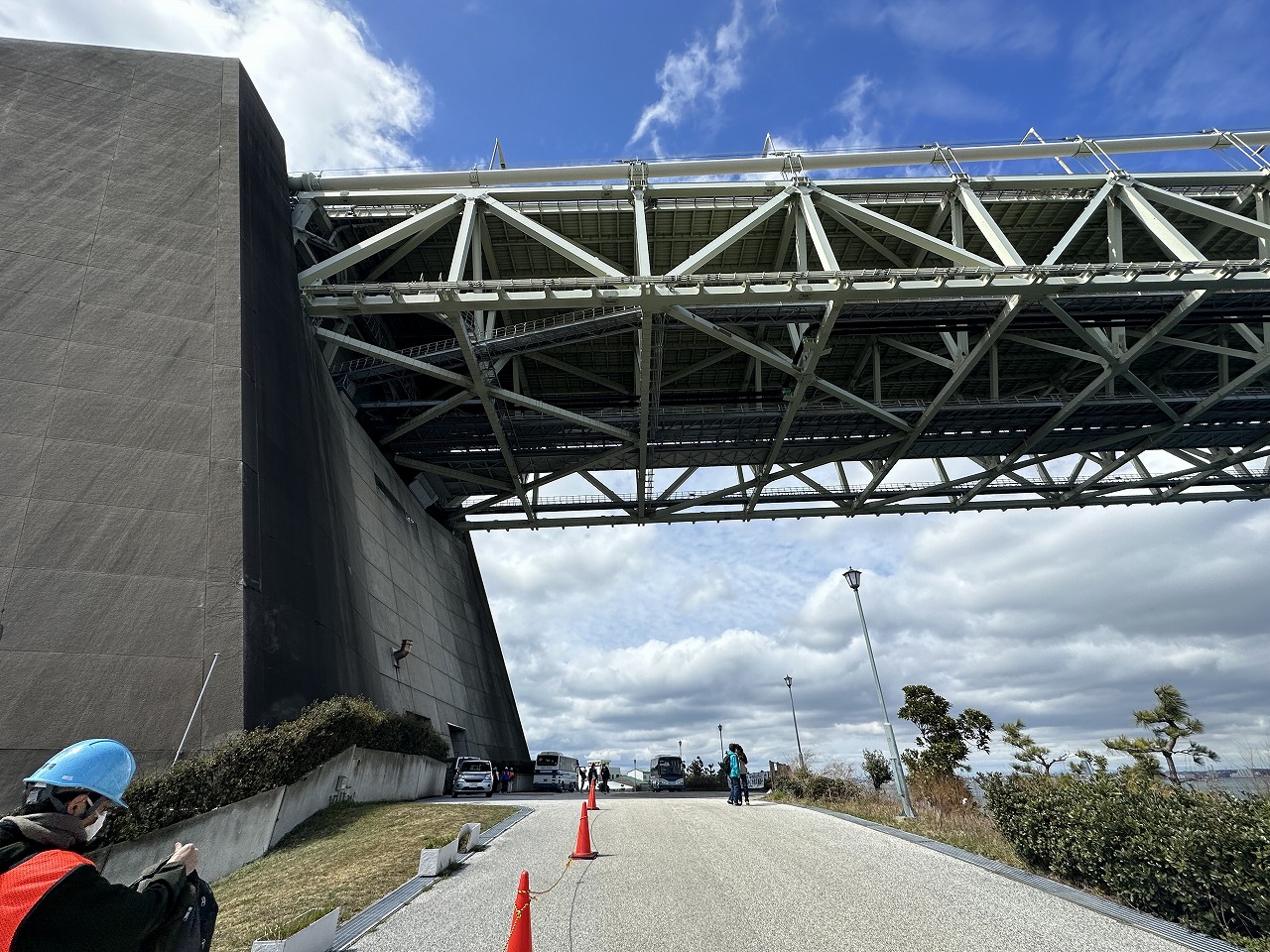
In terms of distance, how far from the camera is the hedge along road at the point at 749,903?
6801mm

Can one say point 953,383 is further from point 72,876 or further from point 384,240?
point 72,876

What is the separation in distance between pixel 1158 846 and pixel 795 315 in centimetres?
1899

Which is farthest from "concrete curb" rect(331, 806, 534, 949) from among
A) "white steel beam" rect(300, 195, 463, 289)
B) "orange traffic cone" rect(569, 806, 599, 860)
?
"white steel beam" rect(300, 195, 463, 289)

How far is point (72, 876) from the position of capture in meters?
2.15

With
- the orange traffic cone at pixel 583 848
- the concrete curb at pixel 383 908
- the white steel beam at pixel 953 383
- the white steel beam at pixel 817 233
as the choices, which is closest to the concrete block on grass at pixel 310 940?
the concrete curb at pixel 383 908

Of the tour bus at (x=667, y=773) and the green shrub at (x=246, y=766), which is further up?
the tour bus at (x=667, y=773)

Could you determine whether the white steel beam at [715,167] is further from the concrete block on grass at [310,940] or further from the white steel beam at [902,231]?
the concrete block on grass at [310,940]

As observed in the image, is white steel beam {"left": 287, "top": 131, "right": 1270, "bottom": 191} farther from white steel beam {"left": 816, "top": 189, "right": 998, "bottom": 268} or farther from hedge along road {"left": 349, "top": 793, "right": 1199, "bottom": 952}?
hedge along road {"left": 349, "top": 793, "right": 1199, "bottom": 952}

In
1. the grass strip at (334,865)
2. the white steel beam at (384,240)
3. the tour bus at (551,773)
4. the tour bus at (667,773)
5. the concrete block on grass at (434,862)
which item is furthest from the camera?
the tour bus at (551,773)

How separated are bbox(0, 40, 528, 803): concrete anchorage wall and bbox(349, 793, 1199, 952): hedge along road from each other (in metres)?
7.15

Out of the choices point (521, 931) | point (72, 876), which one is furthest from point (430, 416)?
point (72, 876)

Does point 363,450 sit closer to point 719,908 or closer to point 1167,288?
point 719,908

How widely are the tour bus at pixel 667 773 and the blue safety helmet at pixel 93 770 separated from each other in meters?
33.1

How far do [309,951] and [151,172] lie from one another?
19725 mm
